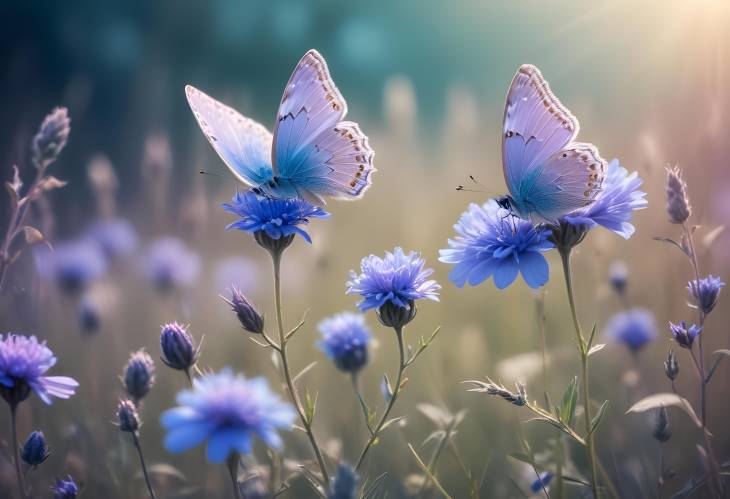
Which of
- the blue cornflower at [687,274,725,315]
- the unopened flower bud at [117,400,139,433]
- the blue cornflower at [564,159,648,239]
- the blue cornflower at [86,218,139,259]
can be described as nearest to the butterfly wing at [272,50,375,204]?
the blue cornflower at [564,159,648,239]

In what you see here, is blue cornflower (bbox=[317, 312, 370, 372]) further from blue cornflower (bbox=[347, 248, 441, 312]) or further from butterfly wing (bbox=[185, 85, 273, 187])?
butterfly wing (bbox=[185, 85, 273, 187])

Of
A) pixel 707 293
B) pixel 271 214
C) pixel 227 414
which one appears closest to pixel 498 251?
pixel 707 293

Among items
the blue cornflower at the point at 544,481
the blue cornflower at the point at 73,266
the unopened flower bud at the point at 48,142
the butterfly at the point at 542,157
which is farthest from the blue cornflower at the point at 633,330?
the blue cornflower at the point at 73,266

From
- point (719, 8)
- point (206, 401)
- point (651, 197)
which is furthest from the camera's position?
point (651, 197)

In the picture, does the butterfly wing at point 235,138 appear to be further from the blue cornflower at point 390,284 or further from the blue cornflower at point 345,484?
the blue cornflower at point 345,484

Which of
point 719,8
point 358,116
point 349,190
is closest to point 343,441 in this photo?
point 349,190

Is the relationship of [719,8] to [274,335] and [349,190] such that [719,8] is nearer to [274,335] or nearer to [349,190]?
[349,190]
